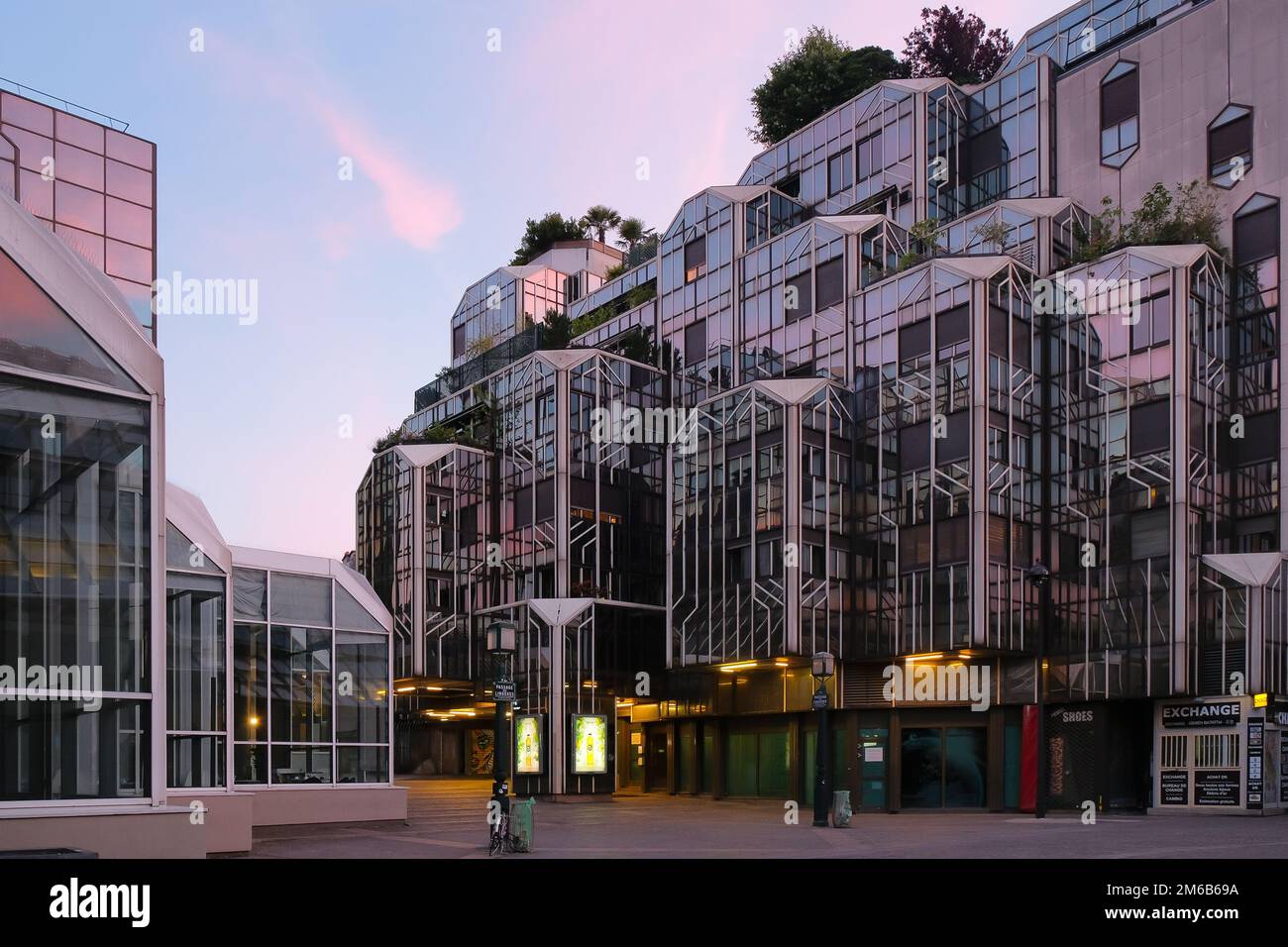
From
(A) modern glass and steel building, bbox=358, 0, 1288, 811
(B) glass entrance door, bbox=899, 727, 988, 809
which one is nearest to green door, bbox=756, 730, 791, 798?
(A) modern glass and steel building, bbox=358, 0, 1288, 811

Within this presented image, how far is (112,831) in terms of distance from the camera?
48.8ft

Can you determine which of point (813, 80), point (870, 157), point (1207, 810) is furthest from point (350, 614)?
point (813, 80)

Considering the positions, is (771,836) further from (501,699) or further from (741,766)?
(741,766)

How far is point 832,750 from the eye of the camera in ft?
140

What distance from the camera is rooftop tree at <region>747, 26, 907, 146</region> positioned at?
67.6 m

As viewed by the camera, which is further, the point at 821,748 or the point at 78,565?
the point at 821,748

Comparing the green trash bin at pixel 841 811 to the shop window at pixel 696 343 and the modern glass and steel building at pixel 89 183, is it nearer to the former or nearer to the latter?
the shop window at pixel 696 343

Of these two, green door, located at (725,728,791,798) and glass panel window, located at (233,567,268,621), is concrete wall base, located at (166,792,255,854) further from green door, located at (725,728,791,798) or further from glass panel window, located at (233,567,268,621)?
green door, located at (725,728,791,798)

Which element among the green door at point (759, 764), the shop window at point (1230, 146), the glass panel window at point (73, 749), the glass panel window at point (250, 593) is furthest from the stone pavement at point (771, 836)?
the shop window at point (1230, 146)

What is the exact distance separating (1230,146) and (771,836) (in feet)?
98.6

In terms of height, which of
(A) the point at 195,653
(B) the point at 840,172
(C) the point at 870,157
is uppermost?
(C) the point at 870,157

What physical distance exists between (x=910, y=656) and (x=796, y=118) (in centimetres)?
3748

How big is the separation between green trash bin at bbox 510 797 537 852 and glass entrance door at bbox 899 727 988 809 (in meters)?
21.2
